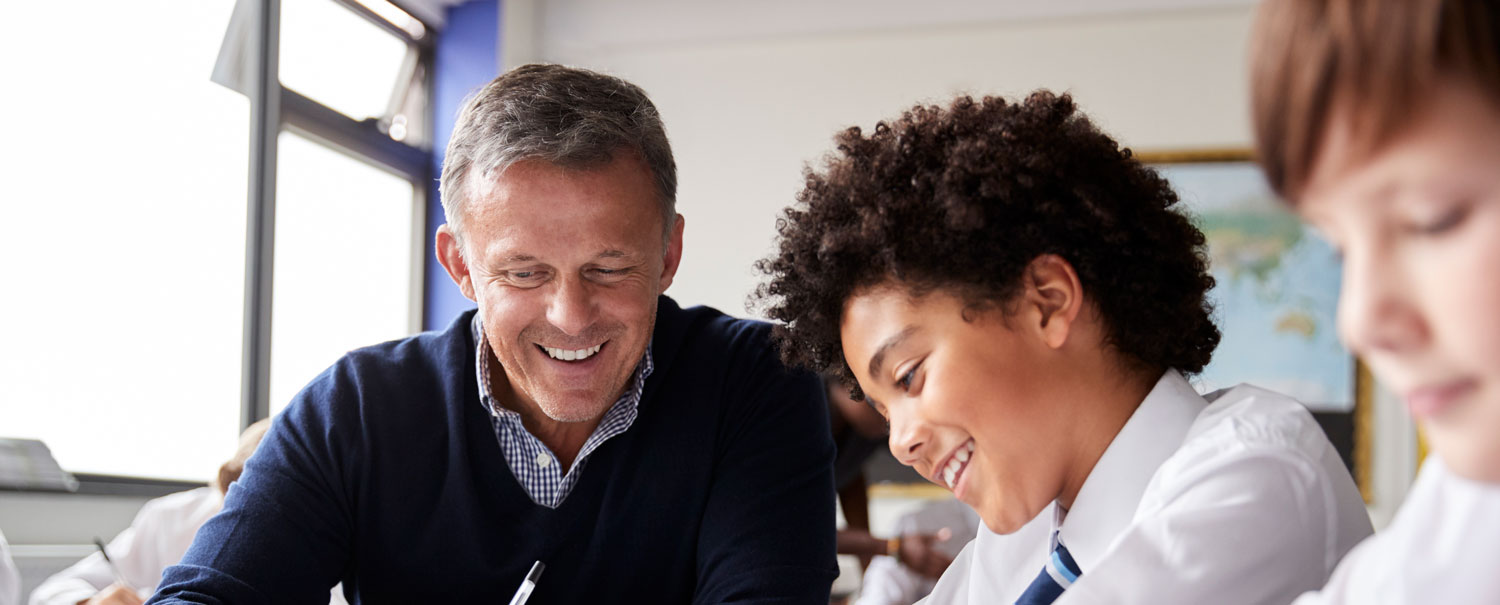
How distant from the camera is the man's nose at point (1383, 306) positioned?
487 millimetres

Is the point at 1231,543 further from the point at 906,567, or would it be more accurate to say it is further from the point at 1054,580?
the point at 906,567

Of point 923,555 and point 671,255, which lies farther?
point 923,555

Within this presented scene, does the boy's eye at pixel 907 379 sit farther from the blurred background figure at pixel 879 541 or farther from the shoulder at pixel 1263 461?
the blurred background figure at pixel 879 541

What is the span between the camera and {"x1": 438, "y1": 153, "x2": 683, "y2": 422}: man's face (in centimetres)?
138

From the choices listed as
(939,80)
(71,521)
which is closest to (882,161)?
(71,521)

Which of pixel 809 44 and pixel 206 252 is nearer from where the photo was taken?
pixel 206 252

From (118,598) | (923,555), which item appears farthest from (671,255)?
(923,555)

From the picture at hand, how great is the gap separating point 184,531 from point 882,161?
6.70ft

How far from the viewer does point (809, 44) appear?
5137 millimetres

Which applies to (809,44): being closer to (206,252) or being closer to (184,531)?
(206,252)

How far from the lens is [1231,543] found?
32.1 inches

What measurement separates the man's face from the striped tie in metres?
0.58

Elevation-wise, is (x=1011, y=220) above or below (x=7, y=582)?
above

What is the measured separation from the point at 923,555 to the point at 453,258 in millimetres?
2234
